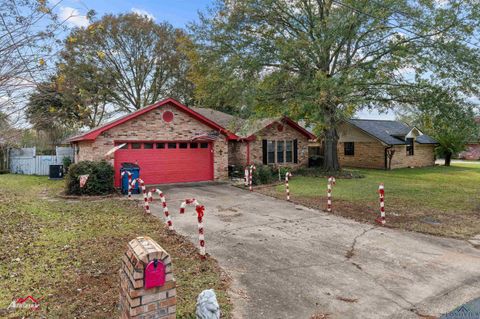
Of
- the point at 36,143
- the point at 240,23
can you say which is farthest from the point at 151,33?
the point at 240,23

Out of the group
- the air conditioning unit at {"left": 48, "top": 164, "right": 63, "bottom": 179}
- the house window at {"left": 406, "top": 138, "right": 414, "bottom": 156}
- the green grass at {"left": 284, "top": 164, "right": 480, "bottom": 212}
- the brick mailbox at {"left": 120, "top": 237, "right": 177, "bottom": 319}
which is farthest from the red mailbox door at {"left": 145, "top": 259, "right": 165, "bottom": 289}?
the house window at {"left": 406, "top": 138, "right": 414, "bottom": 156}

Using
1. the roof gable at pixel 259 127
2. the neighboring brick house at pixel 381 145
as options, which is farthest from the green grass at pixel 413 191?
the neighboring brick house at pixel 381 145

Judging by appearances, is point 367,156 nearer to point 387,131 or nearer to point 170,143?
point 387,131

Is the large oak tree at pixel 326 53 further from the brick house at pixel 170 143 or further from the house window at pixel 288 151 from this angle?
the house window at pixel 288 151

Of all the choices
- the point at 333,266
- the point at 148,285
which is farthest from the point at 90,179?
the point at 148,285

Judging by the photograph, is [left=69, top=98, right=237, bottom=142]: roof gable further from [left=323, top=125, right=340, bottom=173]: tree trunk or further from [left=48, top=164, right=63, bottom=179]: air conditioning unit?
[left=323, top=125, right=340, bottom=173]: tree trunk

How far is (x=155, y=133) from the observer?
14734mm

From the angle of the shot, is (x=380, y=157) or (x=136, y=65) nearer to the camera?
(x=380, y=157)

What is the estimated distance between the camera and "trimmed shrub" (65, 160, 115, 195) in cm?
1212

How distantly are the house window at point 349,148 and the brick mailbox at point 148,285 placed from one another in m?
24.8

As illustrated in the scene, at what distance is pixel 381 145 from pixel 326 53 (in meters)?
10.8

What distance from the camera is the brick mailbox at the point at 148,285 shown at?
300 centimetres

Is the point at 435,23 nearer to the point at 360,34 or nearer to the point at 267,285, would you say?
the point at 360,34

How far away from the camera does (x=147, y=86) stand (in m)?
29.2
